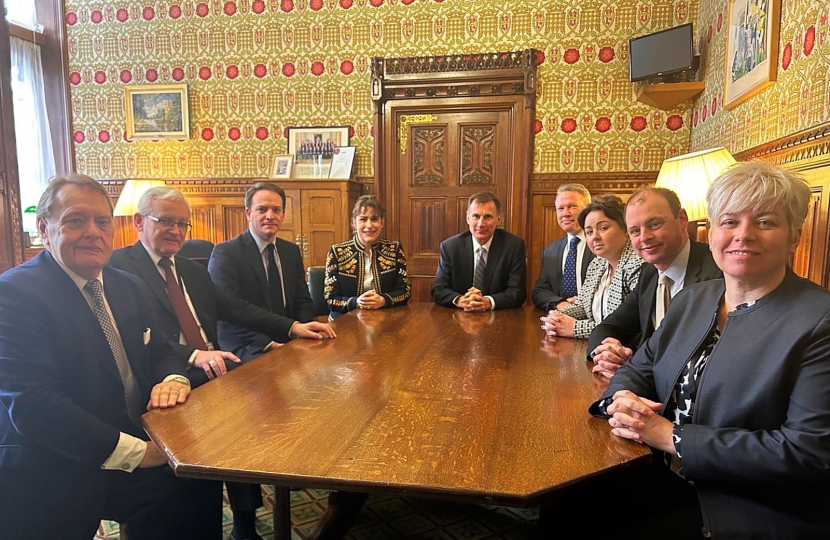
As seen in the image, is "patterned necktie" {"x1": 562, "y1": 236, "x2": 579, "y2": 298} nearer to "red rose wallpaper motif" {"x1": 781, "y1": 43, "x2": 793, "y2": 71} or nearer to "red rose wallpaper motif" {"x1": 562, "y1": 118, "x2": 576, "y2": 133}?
"red rose wallpaper motif" {"x1": 781, "y1": 43, "x2": 793, "y2": 71}

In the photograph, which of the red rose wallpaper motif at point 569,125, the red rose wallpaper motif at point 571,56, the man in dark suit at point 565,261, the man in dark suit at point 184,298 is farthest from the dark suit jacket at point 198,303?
the red rose wallpaper motif at point 571,56

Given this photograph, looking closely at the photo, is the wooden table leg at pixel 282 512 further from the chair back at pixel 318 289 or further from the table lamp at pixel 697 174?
the table lamp at pixel 697 174

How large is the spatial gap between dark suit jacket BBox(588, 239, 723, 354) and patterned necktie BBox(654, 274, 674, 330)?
0.06 ft

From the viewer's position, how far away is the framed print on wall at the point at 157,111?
17.1ft

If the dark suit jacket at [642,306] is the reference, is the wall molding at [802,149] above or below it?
above

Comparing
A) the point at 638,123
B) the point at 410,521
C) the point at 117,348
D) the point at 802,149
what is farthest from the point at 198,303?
the point at 638,123

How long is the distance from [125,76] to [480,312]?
14.9ft

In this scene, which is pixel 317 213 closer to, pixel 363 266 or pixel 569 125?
pixel 363 266

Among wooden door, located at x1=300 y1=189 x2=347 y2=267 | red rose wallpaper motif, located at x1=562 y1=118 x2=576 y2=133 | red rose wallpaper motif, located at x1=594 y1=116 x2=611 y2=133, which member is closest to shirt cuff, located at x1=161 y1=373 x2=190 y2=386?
wooden door, located at x1=300 y1=189 x2=347 y2=267

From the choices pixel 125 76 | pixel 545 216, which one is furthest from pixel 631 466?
pixel 125 76

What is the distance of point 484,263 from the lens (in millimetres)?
3197

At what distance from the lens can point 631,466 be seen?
1140mm

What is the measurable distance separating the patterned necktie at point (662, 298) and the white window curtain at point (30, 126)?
5.42 meters

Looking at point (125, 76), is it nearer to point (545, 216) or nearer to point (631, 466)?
point (545, 216)
